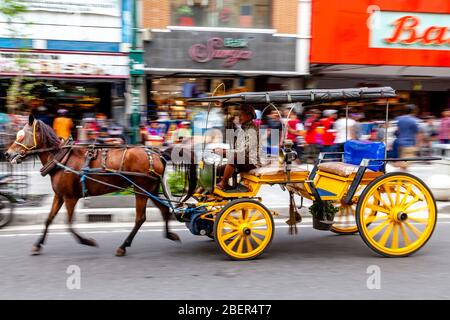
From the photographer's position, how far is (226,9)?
54.9 ft

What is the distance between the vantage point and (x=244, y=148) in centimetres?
627

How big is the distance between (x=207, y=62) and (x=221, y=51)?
58cm

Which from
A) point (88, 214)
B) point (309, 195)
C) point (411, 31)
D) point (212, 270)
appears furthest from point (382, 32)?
point (212, 270)

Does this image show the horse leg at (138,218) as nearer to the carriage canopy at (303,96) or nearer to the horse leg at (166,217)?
the horse leg at (166,217)

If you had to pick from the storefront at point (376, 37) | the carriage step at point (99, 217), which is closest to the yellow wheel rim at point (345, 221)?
the carriage step at point (99, 217)

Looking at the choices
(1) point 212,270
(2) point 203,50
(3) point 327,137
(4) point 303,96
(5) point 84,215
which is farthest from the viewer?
(2) point 203,50

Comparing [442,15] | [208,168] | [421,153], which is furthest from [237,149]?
[442,15]

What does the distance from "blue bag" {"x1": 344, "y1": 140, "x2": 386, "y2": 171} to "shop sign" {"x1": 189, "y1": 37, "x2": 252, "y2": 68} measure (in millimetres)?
9831

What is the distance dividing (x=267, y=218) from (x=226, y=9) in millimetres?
12201

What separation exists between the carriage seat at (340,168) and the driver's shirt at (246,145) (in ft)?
3.20

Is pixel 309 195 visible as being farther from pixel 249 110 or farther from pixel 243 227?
pixel 249 110

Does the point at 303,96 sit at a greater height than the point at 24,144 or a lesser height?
greater

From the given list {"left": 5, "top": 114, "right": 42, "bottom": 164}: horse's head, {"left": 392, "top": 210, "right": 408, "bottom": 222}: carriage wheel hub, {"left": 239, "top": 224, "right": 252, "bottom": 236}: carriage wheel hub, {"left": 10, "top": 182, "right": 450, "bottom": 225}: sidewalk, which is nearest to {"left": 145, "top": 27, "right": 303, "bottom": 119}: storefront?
{"left": 10, "top": 182, "right": 450, "bottom": 225}: sidewalk

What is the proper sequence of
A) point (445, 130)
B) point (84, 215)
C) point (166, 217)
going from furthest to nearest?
1. point (445, 130)
2. point (84, 215)
3. point (166, 217)
